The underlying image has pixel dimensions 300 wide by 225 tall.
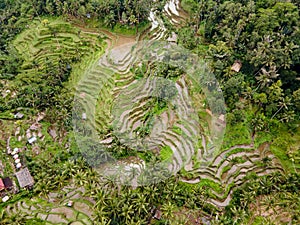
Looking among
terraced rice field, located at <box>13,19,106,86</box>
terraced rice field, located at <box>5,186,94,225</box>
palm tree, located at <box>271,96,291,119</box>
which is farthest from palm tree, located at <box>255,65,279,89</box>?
terraced rice field, located at <box>5,186,94,225</box>

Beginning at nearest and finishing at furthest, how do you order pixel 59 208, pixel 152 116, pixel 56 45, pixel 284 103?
pixel 59 208 → pixel 284 103 → pixel 152 116 → pixel 56 45

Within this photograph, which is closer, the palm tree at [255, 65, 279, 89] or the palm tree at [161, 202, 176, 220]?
the palm tree at [161, 202, 176, 220]

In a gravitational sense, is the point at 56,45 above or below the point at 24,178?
above

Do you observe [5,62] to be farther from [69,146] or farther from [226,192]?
[226,192]

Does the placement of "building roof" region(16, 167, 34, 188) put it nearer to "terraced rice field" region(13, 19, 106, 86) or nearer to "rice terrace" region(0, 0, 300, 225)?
"rice terrace" region(0, 0, 300, 225)

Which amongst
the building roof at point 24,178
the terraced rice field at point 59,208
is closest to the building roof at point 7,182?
the building roof at point 24,178

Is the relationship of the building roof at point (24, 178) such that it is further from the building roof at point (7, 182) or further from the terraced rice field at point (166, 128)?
the terraced rice field at point (166, 128)

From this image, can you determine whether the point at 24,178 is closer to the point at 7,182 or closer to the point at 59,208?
the point at 7,182

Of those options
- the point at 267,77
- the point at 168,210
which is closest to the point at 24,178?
the point at 168,210
